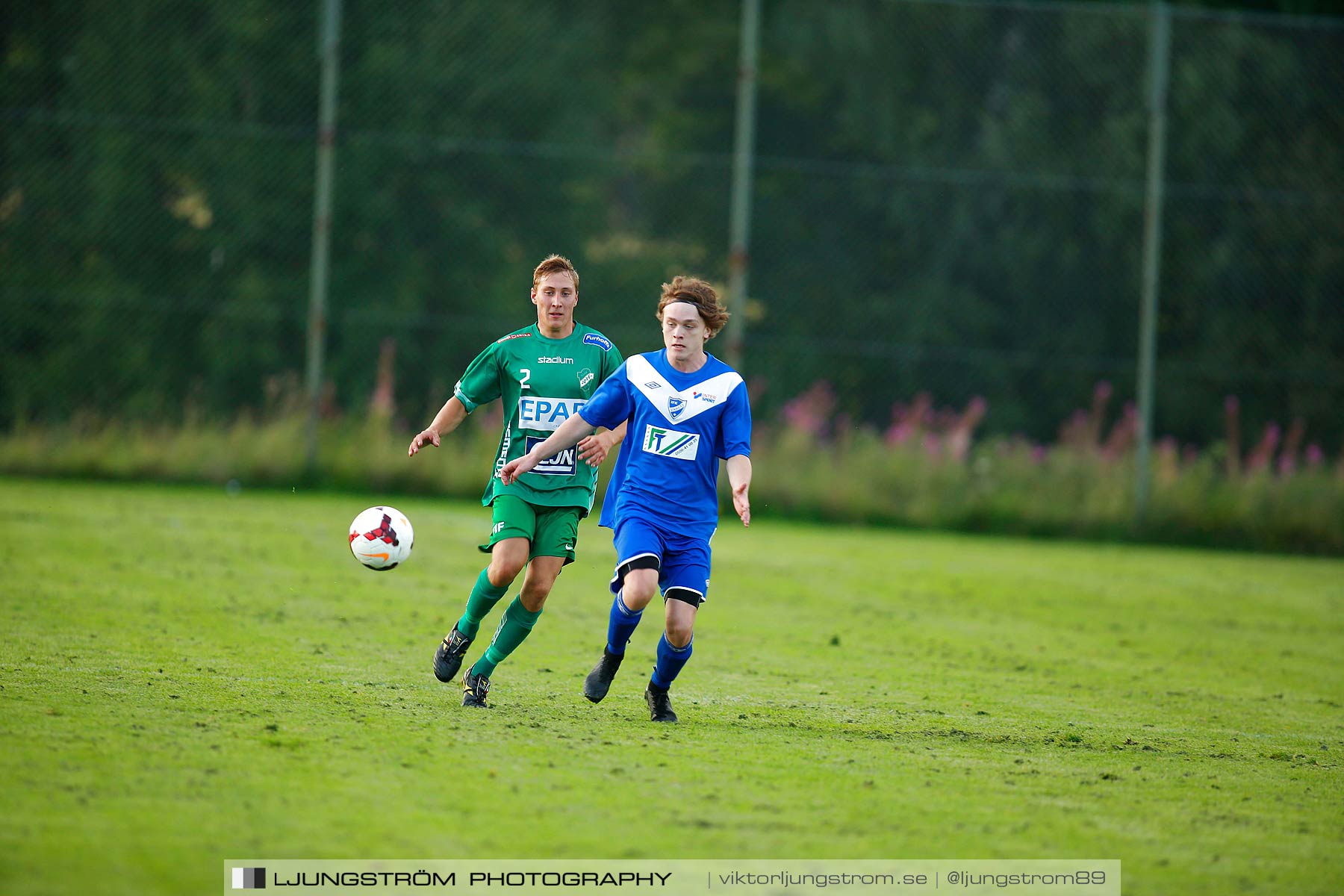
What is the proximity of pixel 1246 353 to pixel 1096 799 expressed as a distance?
15.7 metres

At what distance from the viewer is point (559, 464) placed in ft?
20.6

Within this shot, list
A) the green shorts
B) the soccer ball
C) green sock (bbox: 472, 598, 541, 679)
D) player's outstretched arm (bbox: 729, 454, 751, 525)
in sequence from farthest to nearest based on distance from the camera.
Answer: the soccer ball → the green shorts → green sock (bbox: 472, 598, 541, 679) → player's outstretched arm (bbox: 729, 454, 751, 525)

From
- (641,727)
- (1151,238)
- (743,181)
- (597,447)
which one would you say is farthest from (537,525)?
(1151,238)

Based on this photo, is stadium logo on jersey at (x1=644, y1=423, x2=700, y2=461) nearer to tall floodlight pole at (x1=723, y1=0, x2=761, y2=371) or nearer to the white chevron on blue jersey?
the white chevron on blue jersey

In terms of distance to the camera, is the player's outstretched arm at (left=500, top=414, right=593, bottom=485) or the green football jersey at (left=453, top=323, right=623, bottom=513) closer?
the player's outstretched arm at (left=500, top=414, right=593, bottom=485)

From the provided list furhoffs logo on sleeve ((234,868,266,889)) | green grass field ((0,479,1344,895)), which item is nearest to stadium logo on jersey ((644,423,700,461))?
green grass field ((0,479,1344,895))

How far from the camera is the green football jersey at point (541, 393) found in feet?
20.6

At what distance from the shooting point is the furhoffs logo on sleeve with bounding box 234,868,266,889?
3613mm

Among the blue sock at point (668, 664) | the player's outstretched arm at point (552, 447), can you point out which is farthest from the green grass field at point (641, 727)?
the player's outstretched arm at point (552, 447)

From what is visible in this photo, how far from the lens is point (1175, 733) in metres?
6.16

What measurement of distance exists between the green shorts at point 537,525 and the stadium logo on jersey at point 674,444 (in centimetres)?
48

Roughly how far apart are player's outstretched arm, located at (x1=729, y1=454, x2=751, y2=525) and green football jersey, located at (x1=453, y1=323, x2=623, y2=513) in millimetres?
643

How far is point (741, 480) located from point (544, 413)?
0.94m

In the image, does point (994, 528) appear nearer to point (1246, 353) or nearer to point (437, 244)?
point (1246, 353)
